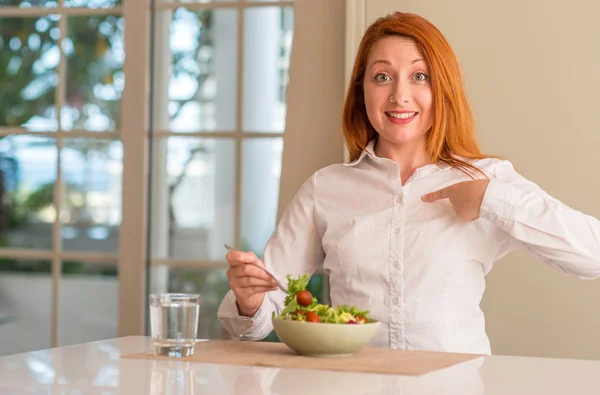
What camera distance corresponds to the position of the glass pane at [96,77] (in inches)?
172

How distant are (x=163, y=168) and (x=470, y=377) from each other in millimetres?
2043

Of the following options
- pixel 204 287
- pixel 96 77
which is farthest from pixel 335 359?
pixel 96 77

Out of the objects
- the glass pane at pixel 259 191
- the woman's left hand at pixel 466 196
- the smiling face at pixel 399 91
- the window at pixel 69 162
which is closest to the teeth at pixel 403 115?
the smiling face at pixel 399 91

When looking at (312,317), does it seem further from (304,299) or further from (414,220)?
(414,220)

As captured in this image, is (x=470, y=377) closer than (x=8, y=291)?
Yes

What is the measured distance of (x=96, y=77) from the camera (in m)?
4.49

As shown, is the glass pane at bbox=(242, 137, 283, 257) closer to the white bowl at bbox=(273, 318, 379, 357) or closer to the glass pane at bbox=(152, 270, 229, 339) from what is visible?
the glass pane at bbox=(152, 270, 229, 339)

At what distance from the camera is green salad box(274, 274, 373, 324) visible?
4.97ft

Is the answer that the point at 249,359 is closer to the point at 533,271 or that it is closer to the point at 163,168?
the point at 533,271

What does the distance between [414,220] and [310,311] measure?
2.00ft

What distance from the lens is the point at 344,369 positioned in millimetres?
1370

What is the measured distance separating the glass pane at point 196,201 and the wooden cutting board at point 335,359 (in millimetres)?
1614

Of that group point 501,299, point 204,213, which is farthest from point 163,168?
point 501,299

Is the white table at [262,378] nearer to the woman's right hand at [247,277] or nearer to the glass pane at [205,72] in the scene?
the woman's right hand at [247,277]
